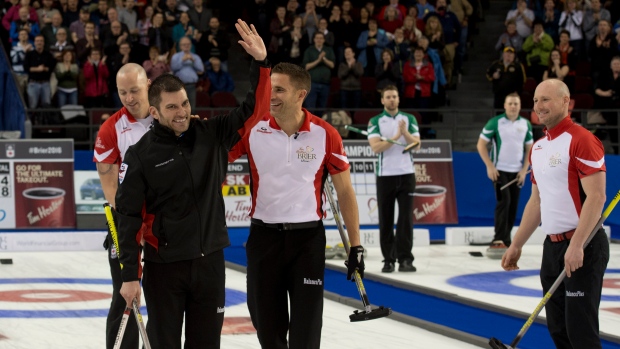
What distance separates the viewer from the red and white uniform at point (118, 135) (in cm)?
676

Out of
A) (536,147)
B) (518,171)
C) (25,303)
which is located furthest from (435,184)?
(536,147)

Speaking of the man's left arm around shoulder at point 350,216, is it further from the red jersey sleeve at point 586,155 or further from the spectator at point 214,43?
the spectator at point 214,43

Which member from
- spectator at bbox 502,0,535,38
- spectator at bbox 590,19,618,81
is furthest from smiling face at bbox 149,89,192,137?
spectator at bbox 502,0,535,38

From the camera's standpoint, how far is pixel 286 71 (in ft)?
21.6

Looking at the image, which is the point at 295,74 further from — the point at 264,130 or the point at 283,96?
the point at 264,130

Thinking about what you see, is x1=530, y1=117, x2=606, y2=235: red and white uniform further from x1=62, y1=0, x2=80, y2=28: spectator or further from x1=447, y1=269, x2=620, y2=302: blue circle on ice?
x1=62, y1=0, x2=80, y2=28: spectator

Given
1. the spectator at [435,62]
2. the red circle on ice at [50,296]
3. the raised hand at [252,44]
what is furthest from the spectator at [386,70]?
the raised hand at [252,44]

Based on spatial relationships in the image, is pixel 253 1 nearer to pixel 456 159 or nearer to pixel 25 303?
pixel 456 159

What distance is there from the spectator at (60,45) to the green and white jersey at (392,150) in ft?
26.1

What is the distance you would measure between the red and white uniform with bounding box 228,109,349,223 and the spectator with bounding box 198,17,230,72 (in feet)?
46.4

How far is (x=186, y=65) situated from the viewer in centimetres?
1962

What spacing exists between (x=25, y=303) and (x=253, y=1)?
13469mm

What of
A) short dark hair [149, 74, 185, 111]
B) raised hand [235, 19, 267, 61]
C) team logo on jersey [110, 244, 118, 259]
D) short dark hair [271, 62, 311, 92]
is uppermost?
raised hand [235, 19, 267, 61]

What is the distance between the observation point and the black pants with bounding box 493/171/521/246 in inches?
575
